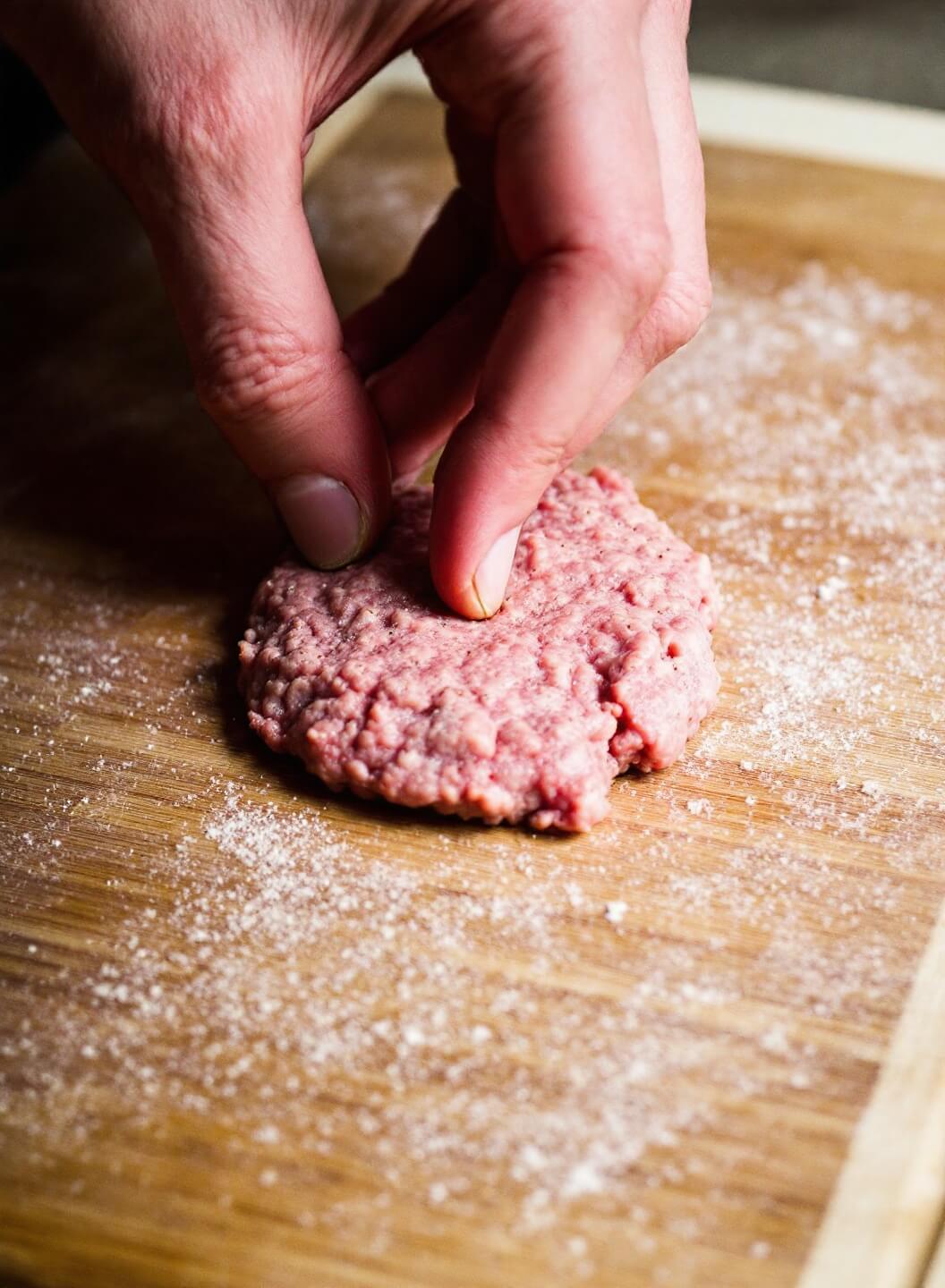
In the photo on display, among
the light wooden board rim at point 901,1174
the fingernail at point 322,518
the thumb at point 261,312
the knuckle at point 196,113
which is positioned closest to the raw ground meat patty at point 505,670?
the fingernail at point 322,518

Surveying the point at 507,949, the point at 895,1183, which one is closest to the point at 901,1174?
the point at 895,1183

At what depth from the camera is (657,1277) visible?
1.19m

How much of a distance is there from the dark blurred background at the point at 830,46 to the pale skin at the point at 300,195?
7.68 feet

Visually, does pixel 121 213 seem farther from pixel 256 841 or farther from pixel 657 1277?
pixel 657 1277

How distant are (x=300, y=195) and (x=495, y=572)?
1.67 feet

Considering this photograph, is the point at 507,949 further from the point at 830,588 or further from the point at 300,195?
the point at 300,195

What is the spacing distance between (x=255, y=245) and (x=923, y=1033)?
3.76ft

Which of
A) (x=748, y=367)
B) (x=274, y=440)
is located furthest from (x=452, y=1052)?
(x=748, y=367)

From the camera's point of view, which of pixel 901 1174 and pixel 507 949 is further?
pixel 507 949

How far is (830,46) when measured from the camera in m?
3.82

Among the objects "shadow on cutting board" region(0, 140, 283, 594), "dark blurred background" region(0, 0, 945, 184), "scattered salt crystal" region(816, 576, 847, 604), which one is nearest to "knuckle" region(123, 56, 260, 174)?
"shadow on cutting board" region(0, 140, 283, 594)

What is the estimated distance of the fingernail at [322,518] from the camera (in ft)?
5.55

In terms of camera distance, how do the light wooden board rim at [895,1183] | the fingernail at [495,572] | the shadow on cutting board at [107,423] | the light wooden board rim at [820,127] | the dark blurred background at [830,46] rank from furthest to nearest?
the dark blurred background at [830,46], the light wooden board rim at [820,127], the shadow on cutting board at [107,423], the fingernail at [495,572], the light wooden board rim at [895,1183]

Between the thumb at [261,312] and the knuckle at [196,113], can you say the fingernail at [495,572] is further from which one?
the knuckle at [196,113]
